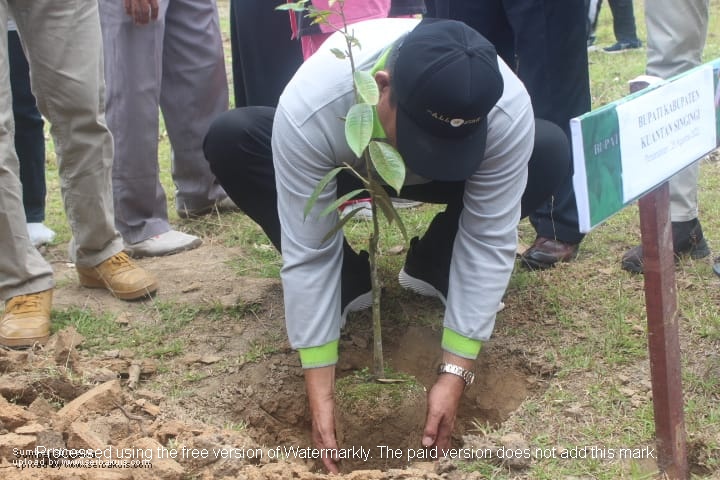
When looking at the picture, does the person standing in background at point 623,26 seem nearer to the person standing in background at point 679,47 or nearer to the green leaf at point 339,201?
the person standing in background at point 679,47

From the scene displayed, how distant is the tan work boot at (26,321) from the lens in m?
2.81

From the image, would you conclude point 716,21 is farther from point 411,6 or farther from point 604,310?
point 604,310

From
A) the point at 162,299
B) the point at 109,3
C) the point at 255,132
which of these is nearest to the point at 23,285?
the point at 162,299

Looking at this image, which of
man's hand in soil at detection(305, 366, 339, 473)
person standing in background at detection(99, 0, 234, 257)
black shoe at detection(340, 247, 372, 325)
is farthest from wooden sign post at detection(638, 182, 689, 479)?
person standing in background at detection(99, 0, 234, 257)

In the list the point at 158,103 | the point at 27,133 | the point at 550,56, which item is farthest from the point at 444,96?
the point at 27,133

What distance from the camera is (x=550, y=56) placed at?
3.14m

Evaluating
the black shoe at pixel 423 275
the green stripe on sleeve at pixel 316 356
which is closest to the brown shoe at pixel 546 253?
the black shoe at pixel 423 275

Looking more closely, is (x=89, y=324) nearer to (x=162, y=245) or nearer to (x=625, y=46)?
(x=162, y=245)

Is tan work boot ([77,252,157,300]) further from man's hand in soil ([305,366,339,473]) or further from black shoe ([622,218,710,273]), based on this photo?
black shoe ([622,218,710,273])

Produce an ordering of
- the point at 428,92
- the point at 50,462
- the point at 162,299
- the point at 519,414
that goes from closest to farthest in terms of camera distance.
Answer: the point at 428,92 → the point at 50,462 → the point at 519,414 → the point at 162,299

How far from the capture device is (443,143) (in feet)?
6.70

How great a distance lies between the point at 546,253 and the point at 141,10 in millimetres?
1695

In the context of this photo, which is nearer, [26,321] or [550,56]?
[26,321]

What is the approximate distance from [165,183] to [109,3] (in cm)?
147
